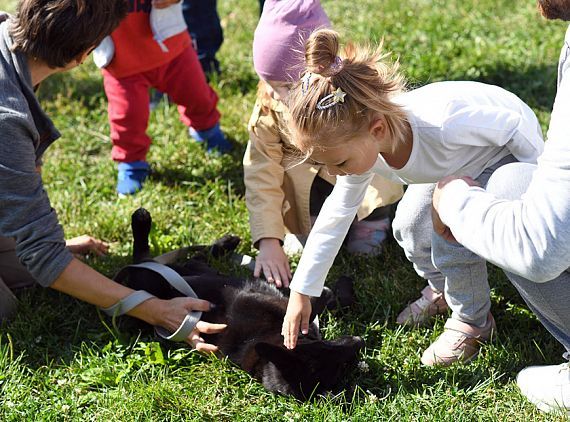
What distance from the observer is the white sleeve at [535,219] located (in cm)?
188

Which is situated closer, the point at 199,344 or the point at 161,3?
the point at 199,344

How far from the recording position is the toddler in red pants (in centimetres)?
376

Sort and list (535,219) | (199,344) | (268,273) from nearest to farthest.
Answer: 1. (535,219)
2. (199,344)
3. (268,273)

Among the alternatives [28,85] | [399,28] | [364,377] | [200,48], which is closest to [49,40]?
[28,85]

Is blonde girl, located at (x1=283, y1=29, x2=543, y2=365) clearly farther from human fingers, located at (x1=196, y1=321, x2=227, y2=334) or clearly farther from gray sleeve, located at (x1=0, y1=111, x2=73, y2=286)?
gray sleeve, located at (x1=0, y1=111, x2=73, y2=286)

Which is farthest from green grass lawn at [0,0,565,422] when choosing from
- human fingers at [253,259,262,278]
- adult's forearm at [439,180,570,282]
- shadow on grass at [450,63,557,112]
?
adult's forearm at [439,180,570,282]

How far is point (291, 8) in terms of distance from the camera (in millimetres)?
2941

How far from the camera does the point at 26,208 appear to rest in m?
2.67

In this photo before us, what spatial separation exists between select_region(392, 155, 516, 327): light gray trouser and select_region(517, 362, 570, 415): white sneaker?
269 mm

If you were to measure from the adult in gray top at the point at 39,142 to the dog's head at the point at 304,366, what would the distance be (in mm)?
293

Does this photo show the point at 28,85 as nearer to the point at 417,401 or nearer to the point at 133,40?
the point at 133,40

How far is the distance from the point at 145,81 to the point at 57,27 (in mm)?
1322

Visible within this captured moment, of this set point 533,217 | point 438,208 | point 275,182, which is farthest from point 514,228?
point 275,182

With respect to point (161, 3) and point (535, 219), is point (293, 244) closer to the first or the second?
point (161, 3)
